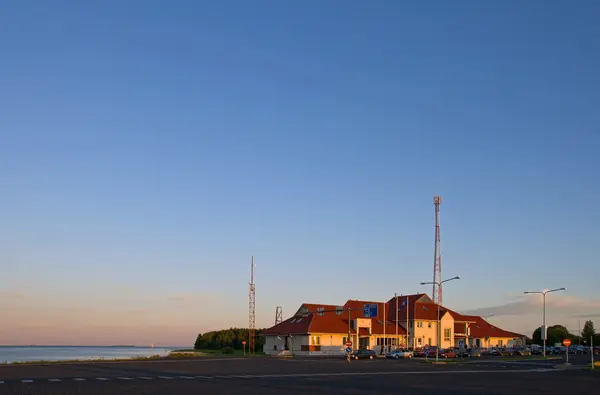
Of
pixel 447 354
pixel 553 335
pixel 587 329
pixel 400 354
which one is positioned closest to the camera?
pixel 447 354

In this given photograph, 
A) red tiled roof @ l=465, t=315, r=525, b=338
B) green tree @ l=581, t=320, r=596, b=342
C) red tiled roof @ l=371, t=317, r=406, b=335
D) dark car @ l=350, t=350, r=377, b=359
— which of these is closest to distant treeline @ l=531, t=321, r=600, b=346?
green tree @ l=581, t=320, r=596, b=342

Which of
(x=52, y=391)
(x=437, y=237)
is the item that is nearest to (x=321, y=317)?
(x=437, y=237)

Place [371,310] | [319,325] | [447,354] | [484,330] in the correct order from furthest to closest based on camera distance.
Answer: [484,330] < [319,325] < [447,354] < [371,310]

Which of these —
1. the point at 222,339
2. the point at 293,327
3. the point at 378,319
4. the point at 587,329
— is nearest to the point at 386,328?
the point at 378,319

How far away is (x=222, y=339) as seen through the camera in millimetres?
139750

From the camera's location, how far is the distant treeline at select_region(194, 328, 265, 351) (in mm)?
130500

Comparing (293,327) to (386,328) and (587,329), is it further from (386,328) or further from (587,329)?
(587,329)

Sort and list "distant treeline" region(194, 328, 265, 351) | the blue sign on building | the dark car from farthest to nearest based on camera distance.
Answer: "distant treeline" region(194, 328, 265, 351), the dark car, the blue sign on building

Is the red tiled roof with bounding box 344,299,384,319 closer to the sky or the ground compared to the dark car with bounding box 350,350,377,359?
closer to the sky

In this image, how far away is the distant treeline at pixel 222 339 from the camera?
428 feet

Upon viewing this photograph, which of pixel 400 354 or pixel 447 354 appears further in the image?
pixel 400 354

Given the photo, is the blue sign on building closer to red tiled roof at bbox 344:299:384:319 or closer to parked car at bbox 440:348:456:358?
parked car at bbox 440:348:456:358

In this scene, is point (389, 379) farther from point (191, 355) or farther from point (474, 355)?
point (474, 355)

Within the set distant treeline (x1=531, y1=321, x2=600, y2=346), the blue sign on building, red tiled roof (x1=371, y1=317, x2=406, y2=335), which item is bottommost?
distant treeline (x1=531, y1=321, x2=600, y2=346)
